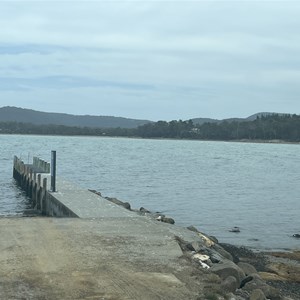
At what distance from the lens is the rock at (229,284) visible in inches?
290

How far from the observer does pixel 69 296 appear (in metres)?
6.43

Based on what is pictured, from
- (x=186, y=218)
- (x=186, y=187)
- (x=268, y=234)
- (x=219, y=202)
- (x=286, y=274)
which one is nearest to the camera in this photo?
(x=286, y=274)

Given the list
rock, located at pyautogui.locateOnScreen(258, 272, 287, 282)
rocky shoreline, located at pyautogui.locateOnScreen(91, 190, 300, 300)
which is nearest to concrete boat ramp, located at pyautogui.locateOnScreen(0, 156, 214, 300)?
rocky shoreline, located at pyautogui.locateOnScreen(91, 190, 300, 300)

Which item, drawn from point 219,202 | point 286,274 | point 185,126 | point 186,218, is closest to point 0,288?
point 286,274

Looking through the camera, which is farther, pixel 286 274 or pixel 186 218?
pixel 186 218

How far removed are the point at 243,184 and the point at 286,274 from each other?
88.5 feet

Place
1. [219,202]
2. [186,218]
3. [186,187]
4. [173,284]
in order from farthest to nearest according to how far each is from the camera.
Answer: [186,187] → [219,202] → [186,218] → [173,284]

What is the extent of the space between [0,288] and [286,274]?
7353 millimetres

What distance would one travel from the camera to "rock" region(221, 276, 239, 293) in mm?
7367

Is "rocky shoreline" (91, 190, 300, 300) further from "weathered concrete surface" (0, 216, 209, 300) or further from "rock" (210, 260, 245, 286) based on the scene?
"weathered concrete surface" (0, 216, 209, 300)

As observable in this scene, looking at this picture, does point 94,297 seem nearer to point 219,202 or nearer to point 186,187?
point 219,202

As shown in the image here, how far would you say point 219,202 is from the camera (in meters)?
27.7

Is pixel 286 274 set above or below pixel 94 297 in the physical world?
below

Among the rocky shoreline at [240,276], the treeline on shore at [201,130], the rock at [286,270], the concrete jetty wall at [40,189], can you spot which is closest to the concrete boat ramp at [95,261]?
the rocky shoreline at [240,276]
